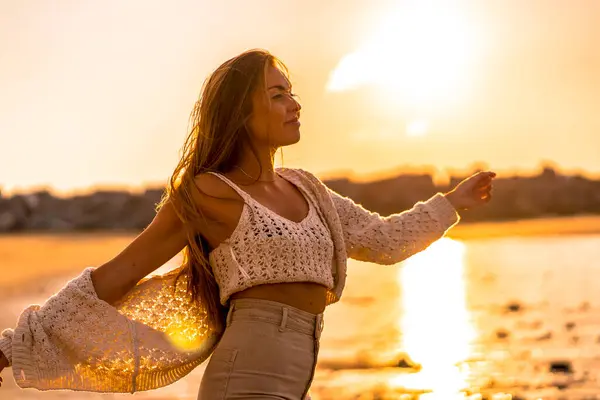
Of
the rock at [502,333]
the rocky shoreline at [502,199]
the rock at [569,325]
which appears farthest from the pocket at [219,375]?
the rocky shoreline at [502,199]

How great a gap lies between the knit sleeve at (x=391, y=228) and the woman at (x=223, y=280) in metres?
0.02

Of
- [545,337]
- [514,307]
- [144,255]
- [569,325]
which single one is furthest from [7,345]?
[514,307]

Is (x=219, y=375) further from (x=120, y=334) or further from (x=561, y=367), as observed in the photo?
(x=561, y=367)

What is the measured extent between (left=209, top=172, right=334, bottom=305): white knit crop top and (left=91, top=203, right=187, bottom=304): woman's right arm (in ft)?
0.49

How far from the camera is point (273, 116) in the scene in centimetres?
443

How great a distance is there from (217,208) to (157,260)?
0.97 ft

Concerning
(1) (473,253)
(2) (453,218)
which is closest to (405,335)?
(2) (453,218)

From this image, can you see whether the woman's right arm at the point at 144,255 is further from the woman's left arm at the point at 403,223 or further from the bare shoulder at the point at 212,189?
the woman's left arm at the point at 403,223

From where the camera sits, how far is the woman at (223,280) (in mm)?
4254

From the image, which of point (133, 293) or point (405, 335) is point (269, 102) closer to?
point (133, 293)

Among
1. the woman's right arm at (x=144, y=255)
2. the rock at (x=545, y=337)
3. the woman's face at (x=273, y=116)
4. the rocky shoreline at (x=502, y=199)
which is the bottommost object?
the woman's right arm at (x=144, y=255)

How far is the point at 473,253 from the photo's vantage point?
3042 centimetres

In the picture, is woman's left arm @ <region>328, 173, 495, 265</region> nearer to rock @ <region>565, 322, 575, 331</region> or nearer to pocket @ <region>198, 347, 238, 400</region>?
pocket @ <region>198, 347, 238, 400</region>

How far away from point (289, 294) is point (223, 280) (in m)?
0.25
